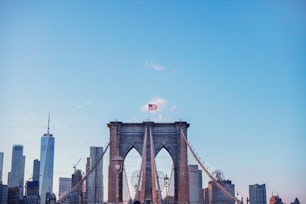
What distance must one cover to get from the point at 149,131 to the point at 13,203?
2127 inches

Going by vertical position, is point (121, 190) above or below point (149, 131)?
below

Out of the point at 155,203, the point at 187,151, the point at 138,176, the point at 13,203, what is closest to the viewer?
the point at 155,203

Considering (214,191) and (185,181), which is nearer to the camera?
(185,181)

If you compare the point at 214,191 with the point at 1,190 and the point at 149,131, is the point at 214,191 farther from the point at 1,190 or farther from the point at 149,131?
the point at 149,131

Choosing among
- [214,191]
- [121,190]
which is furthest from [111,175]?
[214,191]

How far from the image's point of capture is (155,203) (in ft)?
189

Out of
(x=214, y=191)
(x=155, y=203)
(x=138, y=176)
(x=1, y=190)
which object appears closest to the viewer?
(x=155, y=203)

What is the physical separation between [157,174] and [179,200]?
4761 millimetres

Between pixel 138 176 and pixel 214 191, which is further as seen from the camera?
pixel 214 191

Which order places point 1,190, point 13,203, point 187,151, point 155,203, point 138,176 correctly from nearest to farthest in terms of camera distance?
point 155,203, point 138,176, point 187,151, point 13,203, point 1,190

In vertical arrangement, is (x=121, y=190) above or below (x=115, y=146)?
below

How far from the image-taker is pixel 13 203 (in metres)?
107

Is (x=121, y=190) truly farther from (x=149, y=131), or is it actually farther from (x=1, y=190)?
(x=1, y=190)

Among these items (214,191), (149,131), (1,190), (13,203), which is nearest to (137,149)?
(149,131)
